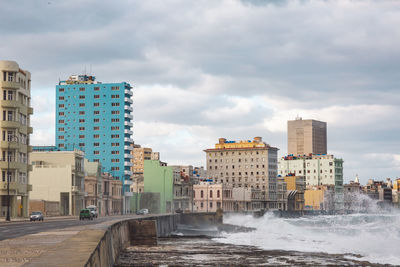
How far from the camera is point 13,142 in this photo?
340 feet

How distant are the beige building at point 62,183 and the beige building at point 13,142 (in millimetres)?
18569

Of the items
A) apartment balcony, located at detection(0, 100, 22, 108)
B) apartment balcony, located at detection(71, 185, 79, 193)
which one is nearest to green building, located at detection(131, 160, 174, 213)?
apartment balcony, located at detection(71, 185, 79, 193)

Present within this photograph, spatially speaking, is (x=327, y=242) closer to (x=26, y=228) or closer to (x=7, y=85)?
(x=26, y=228)

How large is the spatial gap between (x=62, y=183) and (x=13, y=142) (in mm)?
25743

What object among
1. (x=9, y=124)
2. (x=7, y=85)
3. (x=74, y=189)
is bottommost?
(x=74, y=189)

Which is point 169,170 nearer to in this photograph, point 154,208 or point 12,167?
point 154,208

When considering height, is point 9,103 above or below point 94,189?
above

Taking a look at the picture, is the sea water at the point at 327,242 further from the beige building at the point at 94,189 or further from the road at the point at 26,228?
the beige building at the point at 94,189

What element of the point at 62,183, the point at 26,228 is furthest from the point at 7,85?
the point at 26,228

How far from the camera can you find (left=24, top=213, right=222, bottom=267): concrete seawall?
20.1 metres

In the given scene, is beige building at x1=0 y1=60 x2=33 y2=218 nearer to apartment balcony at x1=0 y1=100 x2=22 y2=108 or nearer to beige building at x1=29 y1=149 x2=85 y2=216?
apartment balcony at x1=0 y1=100 x2=22 y2=108

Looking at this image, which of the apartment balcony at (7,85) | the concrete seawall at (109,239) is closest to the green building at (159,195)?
the concrete seawall at (109,239)

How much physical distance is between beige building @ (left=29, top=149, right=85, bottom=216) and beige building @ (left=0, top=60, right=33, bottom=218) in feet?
60.9

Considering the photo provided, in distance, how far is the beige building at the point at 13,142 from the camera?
10300 cm
